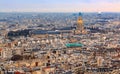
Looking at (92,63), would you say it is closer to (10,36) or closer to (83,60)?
(83,60)

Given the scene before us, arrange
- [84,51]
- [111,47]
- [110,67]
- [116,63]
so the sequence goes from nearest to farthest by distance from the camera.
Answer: [110,67]
[116,63]
[84,51]
[111,47]

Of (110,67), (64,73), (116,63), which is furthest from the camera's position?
(116,63)

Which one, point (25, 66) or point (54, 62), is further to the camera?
point (54, 62)

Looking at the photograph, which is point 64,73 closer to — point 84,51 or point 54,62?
point 54,62

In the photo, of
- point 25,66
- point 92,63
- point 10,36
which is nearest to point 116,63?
point 92,63

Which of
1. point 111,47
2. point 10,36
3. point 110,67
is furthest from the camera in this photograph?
point 10,36

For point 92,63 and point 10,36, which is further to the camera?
point 10,36

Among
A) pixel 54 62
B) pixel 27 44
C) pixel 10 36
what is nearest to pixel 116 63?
pixel 54 62

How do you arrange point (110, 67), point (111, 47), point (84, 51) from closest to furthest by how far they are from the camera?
point (110, 67), point (84, 51), point (111, 47)

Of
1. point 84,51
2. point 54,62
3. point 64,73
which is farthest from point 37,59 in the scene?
point 84,51
